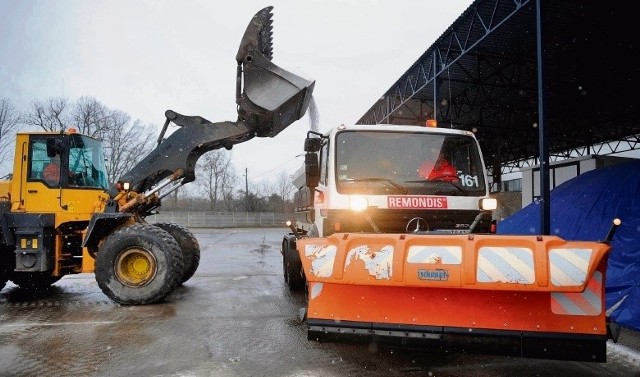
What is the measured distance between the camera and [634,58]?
1438 cm

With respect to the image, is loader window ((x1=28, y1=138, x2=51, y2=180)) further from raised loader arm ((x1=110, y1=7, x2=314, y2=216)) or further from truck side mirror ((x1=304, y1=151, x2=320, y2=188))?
truck side mirror ((x1=304, y1=151, x2=320, y2=188))

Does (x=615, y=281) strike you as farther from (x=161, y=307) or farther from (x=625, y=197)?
(x=161, y=307)

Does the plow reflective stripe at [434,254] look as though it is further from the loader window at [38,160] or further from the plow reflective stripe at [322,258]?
the loader window at [38,160]

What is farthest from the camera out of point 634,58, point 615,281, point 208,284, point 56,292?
point 634,58

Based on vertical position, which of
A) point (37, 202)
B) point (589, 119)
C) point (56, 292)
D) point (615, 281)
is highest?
point (589, 119)

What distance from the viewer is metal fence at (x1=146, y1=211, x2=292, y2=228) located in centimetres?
4331

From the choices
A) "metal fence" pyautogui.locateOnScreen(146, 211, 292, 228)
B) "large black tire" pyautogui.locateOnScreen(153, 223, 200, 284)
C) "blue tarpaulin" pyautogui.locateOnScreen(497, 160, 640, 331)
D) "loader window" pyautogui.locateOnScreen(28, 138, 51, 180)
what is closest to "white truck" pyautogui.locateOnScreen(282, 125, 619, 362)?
"blue tarpaulin" pyautogui.locateOnScreen(497, 160, 640, 331)

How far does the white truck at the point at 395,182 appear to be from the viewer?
5.07m

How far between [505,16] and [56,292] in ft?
40.6

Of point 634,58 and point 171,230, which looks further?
point 634,58

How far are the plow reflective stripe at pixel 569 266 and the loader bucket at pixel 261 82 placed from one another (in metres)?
4.88

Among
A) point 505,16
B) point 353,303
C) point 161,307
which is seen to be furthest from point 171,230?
point 505,16

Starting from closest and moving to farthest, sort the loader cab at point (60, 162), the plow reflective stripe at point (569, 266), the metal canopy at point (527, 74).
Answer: the plow reflective stripe at point (569, 266), the loader cab at point (60, 162), the metal canopy at point (527, 74)

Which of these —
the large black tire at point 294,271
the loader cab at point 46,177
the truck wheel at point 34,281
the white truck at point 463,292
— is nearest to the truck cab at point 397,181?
the white truck at point 463,292
